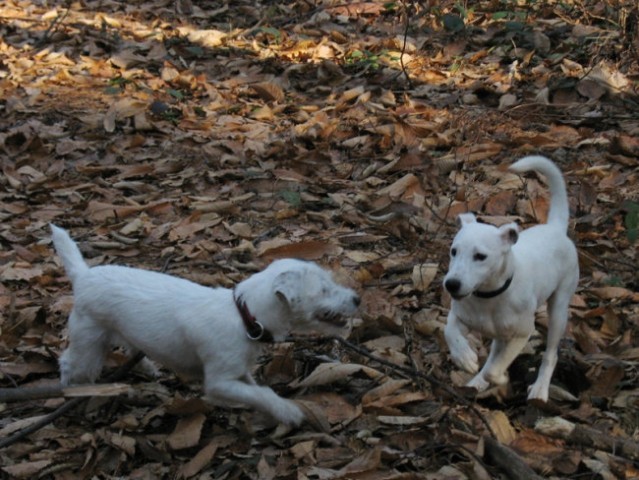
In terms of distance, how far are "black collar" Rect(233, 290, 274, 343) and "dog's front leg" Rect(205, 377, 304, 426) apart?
A: 0.82ft

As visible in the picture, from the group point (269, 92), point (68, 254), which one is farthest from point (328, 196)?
point (68, 254)

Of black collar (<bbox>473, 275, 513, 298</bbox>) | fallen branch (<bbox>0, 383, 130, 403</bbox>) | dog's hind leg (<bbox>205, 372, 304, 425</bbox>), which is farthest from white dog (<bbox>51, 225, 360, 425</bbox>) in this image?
black collar (<bbox>473, 275, 513, 298</bbox>)

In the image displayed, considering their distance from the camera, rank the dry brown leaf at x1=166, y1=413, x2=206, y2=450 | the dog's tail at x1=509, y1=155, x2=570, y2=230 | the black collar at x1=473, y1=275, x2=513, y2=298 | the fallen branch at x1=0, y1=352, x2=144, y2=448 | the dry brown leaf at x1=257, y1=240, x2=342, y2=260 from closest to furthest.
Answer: the fallen branch at x1=0, y1=352, x2=144, y2=448
the dry brown leaf at x1=166, y1=413, x2=206, y2=450
the black collar at x1=473, y1=275, x2=513, y2=298
the dog's tail at x1=509, y1=155, x2=570, y2=230
the dry brown leaf at x1=257, y1=240, x2=342, y2=260

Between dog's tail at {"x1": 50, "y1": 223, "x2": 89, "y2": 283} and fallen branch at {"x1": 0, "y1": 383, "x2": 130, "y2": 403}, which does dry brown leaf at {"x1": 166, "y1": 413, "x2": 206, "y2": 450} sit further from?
dog's tail at {"x1": 50, "y1": 223, "x2": 89, "y2": 283}

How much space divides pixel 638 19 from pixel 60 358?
6754mm

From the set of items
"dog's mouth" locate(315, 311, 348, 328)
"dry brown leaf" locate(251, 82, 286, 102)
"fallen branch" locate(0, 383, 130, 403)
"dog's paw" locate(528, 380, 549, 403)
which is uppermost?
"dry brown leaf" locate(251, 82, 286, 102)

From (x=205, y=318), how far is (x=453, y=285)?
1315 millimetres

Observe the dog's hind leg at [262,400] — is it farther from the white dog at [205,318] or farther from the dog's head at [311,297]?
the dog's head at [311,297]

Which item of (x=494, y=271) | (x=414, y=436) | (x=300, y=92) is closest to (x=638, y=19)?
(x=300, y=92)

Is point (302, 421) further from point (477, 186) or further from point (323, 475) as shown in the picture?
Result: point (477, 186)

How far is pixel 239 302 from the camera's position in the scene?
4.60 meters

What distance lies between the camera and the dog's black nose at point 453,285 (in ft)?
14.3

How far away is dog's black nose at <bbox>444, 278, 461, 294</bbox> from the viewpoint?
436 centimetres

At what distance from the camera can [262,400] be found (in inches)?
175
